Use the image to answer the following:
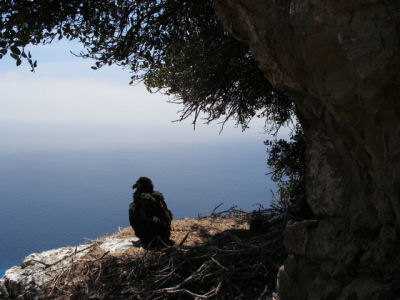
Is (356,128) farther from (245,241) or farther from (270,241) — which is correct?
(245,241)

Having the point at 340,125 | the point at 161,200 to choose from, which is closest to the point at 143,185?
the point at 161,200

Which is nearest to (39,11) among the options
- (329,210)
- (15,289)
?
(15,289)

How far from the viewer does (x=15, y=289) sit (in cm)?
654

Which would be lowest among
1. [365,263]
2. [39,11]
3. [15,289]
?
[15,289]

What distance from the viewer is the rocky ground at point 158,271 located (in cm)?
475

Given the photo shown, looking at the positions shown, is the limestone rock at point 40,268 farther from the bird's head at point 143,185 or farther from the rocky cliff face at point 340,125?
the rocky cliff face at point 340,125

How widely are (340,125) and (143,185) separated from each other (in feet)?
15.0

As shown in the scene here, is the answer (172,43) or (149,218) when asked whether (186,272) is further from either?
(172,43)

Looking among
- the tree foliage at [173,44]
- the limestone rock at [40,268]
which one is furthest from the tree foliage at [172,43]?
the limestone rock at [40,268]

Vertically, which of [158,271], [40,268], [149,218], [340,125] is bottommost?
[40,268]

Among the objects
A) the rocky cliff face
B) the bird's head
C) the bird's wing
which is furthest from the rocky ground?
the rocky cliff face

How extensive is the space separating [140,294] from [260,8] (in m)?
3.34

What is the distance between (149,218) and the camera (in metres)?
6.46

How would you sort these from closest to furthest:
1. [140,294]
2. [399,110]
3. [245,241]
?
[399,110], [140,294], [245,241]
